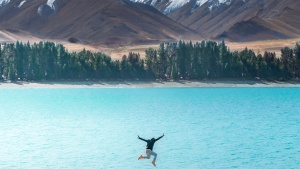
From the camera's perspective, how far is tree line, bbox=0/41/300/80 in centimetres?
13725

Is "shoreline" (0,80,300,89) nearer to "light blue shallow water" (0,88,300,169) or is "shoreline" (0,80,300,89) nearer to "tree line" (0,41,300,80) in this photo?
"tree line" (0,41,300,80)

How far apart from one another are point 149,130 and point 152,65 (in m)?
76.5

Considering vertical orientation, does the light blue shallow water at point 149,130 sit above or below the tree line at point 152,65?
below

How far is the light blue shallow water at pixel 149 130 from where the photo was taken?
152 ft

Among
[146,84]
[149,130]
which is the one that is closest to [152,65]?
[146,84]

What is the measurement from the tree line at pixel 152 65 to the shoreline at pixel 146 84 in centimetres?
217

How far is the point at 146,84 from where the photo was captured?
134750mm

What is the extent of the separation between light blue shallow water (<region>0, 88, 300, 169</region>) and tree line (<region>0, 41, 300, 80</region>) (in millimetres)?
23634

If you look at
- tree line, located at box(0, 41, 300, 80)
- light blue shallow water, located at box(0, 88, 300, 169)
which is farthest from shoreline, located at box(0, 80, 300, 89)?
light blue shallow water, located at box(0, 88, 300, 169)

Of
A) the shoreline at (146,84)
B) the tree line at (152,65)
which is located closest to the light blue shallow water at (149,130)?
the shoreline at (146,84)

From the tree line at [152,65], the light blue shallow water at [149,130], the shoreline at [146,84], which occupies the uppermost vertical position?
the tree line at [152,65]

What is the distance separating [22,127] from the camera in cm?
6519

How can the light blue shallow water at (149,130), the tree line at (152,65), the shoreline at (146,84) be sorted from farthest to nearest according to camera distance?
the tree line at (152,65) < the shoreline at (146,84) < the light blue shallow water at (149,130)

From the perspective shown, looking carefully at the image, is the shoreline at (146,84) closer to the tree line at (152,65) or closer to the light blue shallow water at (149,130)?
the tree line at (152,65)
